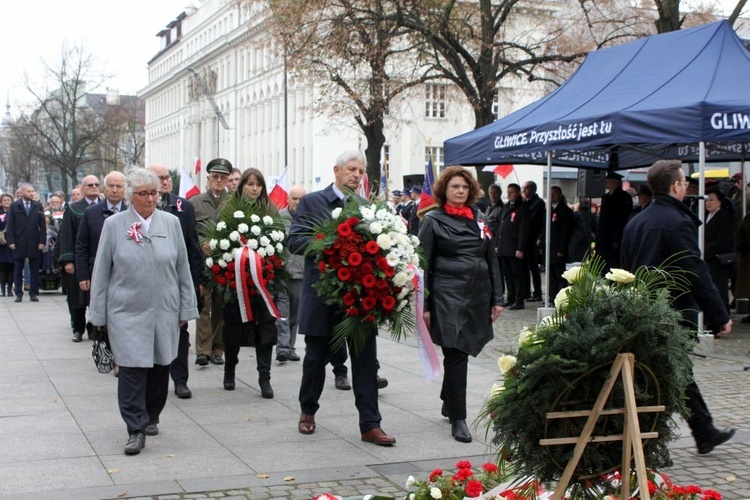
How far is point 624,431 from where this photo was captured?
14.3ft

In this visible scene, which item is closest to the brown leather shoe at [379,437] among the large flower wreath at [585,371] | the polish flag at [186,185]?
the large flower wreath at [585,371]

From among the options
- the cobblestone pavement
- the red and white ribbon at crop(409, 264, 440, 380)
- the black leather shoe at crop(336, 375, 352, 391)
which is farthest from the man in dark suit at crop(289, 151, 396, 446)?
the black leather shoe at crop(336, 375, 352, 391)

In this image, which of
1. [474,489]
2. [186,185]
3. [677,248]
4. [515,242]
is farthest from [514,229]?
[474,489]

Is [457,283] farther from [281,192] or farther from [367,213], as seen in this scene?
[281,192]

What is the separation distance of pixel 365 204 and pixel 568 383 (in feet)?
9.96

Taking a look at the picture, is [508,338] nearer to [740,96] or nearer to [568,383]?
[740,96]

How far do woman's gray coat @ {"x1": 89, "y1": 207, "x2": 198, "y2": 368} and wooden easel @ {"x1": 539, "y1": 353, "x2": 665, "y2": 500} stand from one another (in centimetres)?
346

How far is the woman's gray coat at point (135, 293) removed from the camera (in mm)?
6859

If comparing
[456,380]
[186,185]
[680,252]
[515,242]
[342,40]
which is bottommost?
[456,380]

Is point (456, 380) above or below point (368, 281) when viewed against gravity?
below

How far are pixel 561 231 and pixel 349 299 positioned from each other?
36.7 ft

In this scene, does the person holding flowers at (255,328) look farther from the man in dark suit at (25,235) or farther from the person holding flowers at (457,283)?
the man in dark suit at (25,235)

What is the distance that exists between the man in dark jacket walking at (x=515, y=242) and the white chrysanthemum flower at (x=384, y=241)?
→ 10.7m

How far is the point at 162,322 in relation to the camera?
276 inches
